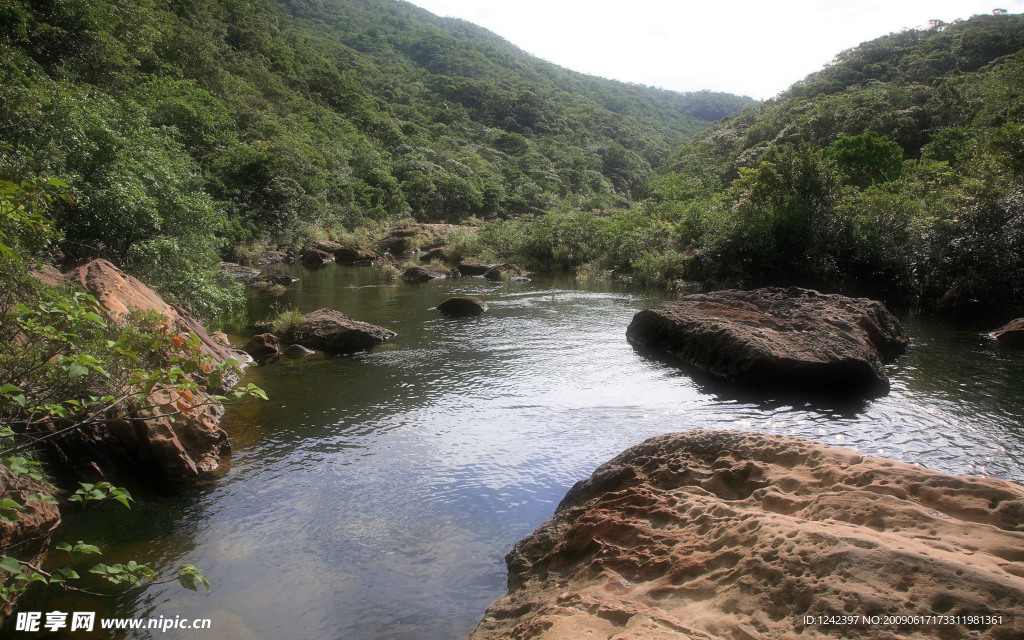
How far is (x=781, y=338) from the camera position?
12016 mm

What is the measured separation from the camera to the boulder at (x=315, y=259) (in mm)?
33719

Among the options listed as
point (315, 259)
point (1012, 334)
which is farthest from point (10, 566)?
point (315, 259)

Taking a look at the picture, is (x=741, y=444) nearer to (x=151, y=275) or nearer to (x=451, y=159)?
(x=151, y=275)

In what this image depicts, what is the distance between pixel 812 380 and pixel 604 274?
63.6 feet

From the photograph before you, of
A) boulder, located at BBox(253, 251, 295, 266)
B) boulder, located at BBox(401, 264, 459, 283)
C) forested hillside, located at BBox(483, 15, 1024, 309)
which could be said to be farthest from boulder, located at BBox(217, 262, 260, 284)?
forested hillside, located at BBox(483, 15, 1024, 309)

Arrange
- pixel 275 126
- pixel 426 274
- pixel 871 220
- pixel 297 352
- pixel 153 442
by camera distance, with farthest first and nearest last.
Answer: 1. pixel 275 126
2. pixel 426 274
3. pixel 871 220
4. pixel 297 352
5. pixel 153 442

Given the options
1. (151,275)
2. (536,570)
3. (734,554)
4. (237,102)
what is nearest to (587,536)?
(536,570)

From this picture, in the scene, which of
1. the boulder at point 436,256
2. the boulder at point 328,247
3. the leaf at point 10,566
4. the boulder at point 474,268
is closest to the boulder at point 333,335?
the leaf at point 10,566

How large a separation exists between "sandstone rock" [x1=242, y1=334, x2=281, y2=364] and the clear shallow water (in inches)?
20.3

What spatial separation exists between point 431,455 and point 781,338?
782cm

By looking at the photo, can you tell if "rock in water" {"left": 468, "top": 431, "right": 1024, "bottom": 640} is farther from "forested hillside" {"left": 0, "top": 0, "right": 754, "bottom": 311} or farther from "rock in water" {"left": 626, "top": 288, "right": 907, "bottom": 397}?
"forested hillside" {"left": 0, "top": 0, "right": 754, "bottom": 311}

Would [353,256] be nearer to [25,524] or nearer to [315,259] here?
[315,259]

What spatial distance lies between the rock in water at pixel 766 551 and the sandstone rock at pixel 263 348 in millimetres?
9460

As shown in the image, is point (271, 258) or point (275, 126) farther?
point (275, 126)
